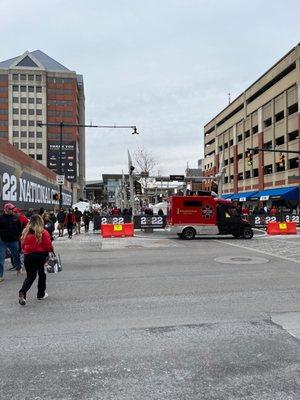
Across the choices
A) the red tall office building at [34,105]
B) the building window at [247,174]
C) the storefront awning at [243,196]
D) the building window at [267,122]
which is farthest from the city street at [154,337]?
the red tall office building at [34,105]

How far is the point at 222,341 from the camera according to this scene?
541 centimetres

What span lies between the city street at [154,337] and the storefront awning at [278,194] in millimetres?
38425

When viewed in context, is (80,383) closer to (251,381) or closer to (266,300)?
(251,381)

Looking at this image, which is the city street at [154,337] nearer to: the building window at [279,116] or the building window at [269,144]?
the building window at [279,116]

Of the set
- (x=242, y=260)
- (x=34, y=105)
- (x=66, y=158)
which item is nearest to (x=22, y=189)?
(x=242, y=260)

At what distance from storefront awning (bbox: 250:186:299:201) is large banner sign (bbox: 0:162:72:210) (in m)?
26.9

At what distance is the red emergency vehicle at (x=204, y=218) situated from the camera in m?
22.4

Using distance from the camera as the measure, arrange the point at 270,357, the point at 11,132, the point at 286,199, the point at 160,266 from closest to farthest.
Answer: the point at 270,357
the point at 160,266
the point at 286,199
the point at 11,132

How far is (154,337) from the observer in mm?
5590

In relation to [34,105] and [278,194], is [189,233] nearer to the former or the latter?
[278,194]

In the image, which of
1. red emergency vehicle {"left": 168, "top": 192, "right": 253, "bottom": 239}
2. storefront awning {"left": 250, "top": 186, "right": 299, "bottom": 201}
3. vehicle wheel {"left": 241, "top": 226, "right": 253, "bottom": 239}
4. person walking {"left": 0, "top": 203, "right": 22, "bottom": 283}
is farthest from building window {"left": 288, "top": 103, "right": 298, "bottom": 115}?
person walking {"left": 0, "top": 203, "right": 22, "bottom": 283}

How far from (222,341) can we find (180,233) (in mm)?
17021

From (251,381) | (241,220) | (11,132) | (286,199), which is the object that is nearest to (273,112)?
(286,199)

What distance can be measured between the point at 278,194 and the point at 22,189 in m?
34.0
